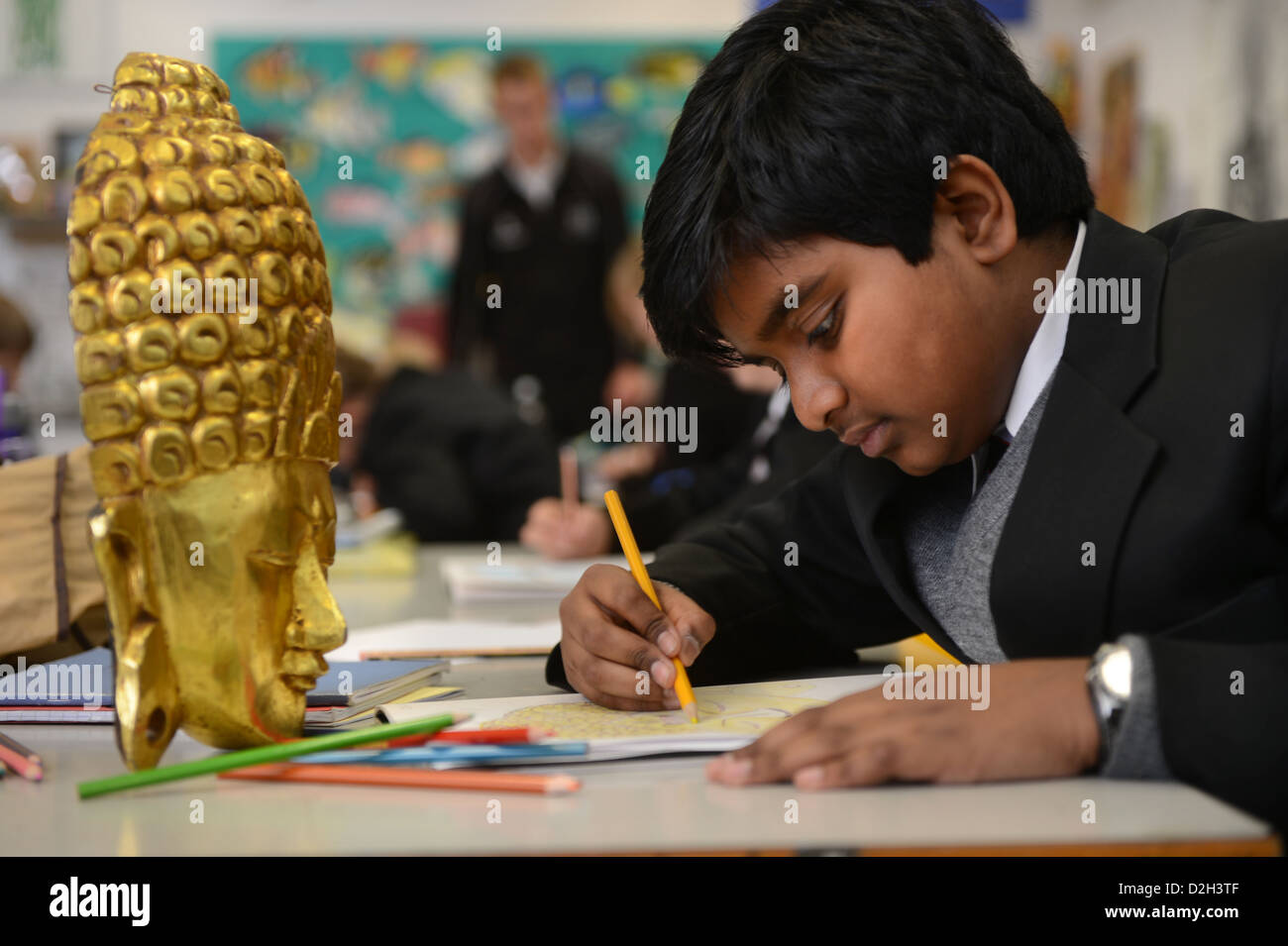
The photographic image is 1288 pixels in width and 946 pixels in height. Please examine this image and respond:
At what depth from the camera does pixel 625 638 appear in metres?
0.94

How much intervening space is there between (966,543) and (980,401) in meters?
0.14

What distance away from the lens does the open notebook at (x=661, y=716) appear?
2.50ft

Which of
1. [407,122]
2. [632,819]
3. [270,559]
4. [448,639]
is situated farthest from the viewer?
[407,122]

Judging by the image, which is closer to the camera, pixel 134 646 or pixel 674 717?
pixel 134 646

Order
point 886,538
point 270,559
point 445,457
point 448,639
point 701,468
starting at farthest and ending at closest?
point 445,457, point 701,468, point 448,639, point 886,538, point 270,559

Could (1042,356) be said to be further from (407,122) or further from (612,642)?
(407,122)

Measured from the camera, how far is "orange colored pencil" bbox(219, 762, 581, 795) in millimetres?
682

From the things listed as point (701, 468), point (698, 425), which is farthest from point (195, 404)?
point (698, 425)

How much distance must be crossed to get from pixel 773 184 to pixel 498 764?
0.45m

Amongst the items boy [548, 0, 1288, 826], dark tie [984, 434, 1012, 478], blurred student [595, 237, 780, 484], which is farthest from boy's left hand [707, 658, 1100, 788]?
blurred student [595, 237, 780, 484]

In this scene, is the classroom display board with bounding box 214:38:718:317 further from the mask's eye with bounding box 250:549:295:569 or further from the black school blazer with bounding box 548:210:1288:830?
the mask's eye with bounding box 250:549:295:569

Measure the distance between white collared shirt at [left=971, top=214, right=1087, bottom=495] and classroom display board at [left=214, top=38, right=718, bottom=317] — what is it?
4304 mm
